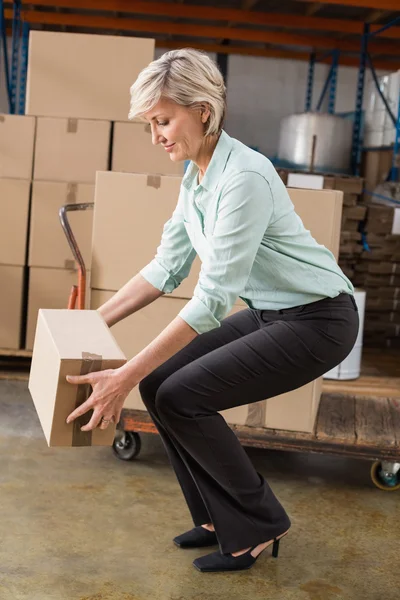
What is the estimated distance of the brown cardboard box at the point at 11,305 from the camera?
14.9 ft

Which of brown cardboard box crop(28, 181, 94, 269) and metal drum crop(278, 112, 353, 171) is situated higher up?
metal drum crop(278, 112, 353, 171)

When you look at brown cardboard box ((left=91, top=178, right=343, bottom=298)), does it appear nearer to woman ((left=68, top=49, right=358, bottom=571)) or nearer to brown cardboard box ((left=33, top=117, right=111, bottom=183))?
woman ((left=68, top=49, right=358, bottom=571))

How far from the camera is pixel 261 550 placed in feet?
8.05

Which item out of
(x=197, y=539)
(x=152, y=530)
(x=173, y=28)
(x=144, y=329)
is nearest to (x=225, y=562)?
(x=197, y=539)

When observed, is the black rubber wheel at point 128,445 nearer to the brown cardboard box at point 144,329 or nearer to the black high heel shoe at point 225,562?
the brown cardboard box at point 144,329

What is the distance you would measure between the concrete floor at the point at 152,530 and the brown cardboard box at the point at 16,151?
1545 mm

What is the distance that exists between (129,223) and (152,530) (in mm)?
1135

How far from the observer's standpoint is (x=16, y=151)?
448 centimetres

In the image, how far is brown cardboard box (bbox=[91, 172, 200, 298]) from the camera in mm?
3088

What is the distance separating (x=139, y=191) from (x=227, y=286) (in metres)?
1.19

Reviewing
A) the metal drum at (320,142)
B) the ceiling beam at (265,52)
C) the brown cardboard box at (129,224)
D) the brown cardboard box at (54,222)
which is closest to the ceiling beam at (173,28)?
the ceiling beam at (265,52)

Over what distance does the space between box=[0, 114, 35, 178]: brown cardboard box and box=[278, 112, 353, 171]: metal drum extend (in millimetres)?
3210

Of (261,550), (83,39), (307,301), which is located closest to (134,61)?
(83,39)

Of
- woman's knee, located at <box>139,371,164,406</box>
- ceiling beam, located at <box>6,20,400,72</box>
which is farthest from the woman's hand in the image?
ceiling beam, located at <box>6,20,400,72</box>
